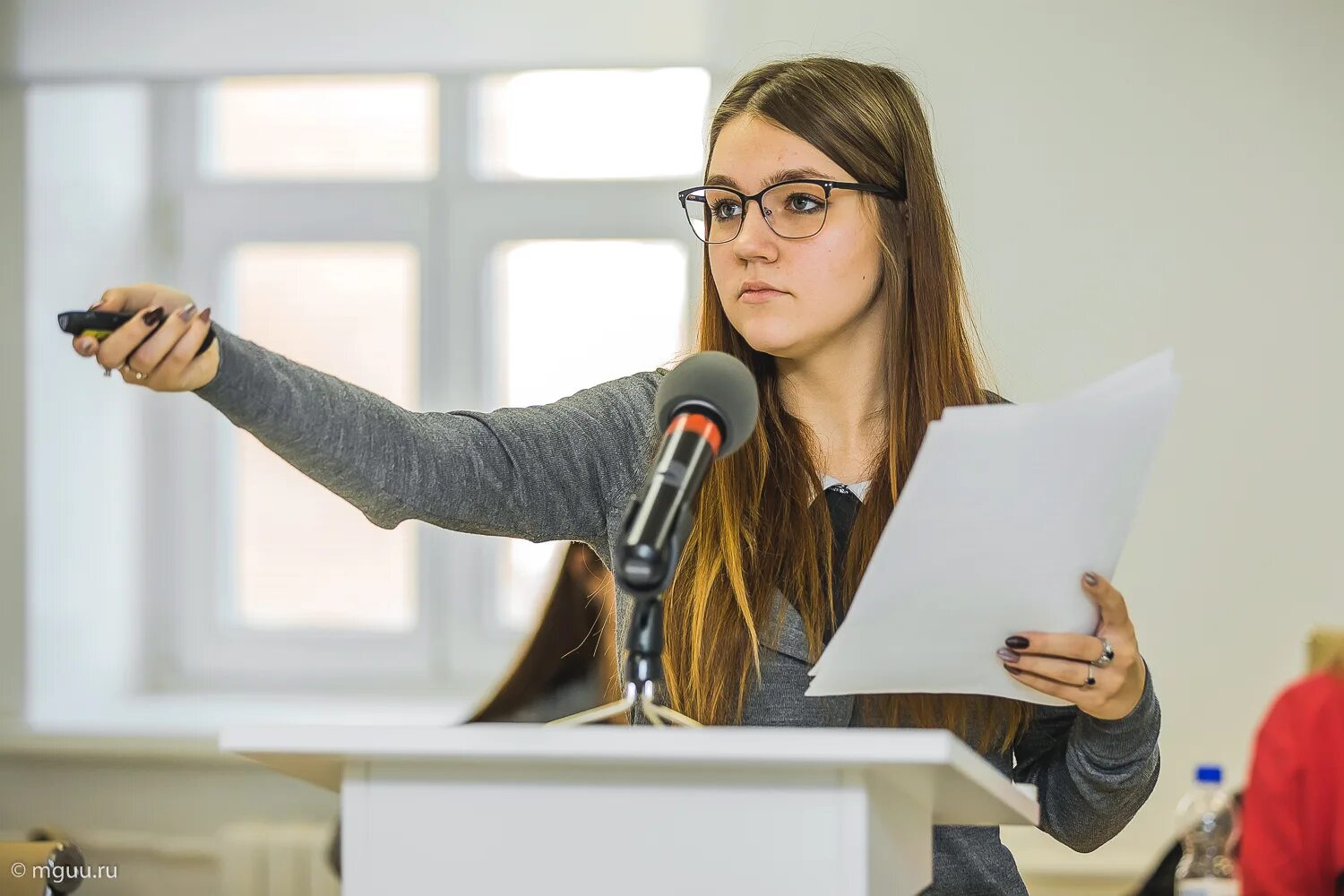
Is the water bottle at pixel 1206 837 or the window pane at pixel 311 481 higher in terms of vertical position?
the window pane at pixel 311 481

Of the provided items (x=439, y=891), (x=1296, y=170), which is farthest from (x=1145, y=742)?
(x=1296, y=170)

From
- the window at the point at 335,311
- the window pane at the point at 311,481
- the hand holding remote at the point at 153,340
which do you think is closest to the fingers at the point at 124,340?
the hand holding remote at the point at 153,340

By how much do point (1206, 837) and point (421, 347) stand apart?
75.2 inches

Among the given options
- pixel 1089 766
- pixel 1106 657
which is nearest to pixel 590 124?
pixel 1089 766

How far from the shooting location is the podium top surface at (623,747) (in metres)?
0.70

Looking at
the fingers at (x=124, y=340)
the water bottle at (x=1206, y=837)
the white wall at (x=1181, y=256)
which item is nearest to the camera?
the fingers at (x=124, y=340)

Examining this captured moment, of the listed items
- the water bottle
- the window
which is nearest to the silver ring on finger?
the water bottle

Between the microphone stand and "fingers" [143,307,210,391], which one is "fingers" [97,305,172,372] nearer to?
"fingers" [143,307,210,391]

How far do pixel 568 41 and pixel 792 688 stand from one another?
191cm

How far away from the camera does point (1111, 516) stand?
100cm

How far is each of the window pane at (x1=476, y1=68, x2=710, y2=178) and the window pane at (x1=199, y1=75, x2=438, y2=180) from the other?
0.52ft

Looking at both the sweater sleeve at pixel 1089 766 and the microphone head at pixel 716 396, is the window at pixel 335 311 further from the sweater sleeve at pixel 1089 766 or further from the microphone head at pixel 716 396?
the microphone head at pixel 716 396

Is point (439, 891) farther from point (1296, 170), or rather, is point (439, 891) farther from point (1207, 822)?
point (1296, 170)

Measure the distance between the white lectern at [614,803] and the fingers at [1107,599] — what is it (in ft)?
0.88
